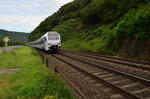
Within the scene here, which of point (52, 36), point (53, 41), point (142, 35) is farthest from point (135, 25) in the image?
point (52, 36)

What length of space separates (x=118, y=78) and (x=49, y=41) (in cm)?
1814

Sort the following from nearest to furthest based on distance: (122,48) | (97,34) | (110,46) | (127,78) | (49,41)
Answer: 1. (127,78)
2. (122,48)
3. (110,46)
4. (49,41)
5. (97,34)

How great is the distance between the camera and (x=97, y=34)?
106 feet

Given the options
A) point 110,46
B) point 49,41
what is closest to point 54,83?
point 110,46

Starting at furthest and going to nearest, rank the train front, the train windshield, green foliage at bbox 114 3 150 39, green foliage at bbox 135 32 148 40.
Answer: the train windshield, the train front, green foliage at bbox 114 3 150 39, green foliage at bbox 135 32 148 40

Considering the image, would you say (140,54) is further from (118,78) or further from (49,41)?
(49,41)

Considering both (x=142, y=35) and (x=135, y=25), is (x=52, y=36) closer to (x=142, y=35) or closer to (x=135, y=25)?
(x=135, y=25)

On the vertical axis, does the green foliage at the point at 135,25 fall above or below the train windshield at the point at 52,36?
above

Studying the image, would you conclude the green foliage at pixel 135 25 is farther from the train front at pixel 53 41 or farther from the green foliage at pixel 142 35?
the train front at pixel 53 41

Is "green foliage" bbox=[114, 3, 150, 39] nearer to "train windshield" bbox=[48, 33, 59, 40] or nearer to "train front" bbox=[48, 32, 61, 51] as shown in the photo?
"train front" bbox=[48, 32, 61, 51]

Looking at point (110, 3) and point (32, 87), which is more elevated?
point (110, 3)

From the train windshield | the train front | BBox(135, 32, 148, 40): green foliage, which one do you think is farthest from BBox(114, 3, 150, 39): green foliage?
the train windshield

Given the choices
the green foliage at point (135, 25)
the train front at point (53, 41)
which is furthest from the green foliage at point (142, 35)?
the train front at point (53, 41)

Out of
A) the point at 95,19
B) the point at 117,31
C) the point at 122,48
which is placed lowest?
the point at 122,48
